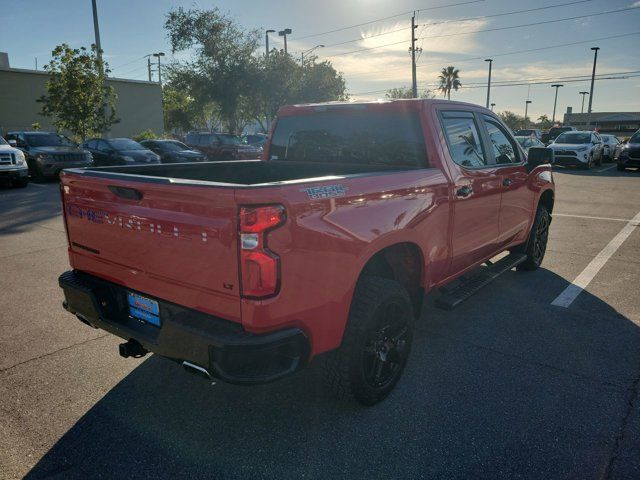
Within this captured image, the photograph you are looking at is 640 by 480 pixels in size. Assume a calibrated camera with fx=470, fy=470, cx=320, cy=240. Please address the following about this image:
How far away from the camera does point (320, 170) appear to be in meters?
4.04

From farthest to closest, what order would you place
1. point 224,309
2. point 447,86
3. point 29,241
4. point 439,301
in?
point 447,86, point 29,241, point 439,301, point 224,309

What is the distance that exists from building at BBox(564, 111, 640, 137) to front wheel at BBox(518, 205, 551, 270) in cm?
9906

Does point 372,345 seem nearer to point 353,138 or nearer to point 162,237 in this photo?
point 162,237

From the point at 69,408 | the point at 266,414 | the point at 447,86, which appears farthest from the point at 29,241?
the point at 447,86

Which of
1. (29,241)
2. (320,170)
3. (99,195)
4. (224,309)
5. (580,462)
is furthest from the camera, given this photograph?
(29,241)

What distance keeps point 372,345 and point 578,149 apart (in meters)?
21.6

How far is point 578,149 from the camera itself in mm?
20844

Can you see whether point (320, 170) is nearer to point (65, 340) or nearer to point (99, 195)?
point (99, 195)

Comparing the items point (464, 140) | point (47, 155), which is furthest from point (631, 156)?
point (47, 155)

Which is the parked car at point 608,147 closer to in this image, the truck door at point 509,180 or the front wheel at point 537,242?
the front wheel at point 537,242

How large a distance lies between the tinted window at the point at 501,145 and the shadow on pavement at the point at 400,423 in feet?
5.87

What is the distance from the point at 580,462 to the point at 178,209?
248 centimetres

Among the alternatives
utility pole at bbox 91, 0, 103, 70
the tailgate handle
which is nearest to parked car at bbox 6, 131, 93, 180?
utility pole at bbox 91, 0, 103, 70

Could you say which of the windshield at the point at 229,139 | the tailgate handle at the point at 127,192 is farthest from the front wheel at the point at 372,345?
the windshield at the point at 229,139
